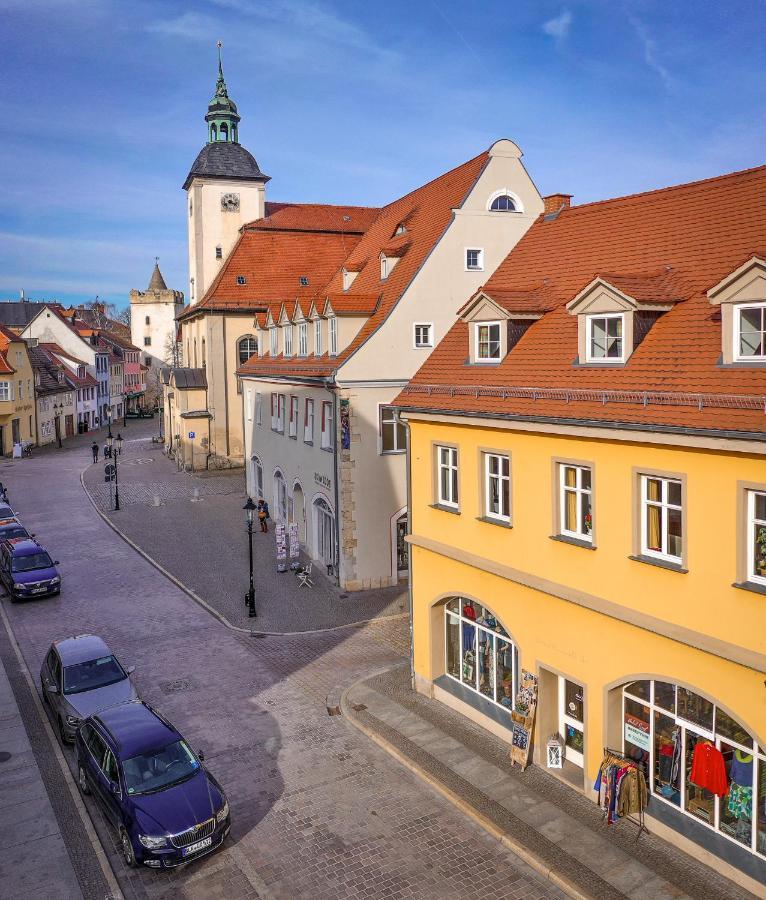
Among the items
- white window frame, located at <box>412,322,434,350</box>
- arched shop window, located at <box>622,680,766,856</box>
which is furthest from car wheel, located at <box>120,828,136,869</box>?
white window frame, located at <box>412,322,434,350</box>

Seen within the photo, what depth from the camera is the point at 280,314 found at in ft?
110

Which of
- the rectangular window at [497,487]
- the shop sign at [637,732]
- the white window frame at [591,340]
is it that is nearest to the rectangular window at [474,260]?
the rectangular window at [497,487]

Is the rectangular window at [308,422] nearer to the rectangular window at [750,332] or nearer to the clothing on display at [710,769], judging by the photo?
the rectangular window at [750,332]

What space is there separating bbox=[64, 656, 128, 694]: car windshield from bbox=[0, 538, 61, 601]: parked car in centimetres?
950

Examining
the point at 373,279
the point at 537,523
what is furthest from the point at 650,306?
the point at 373,279

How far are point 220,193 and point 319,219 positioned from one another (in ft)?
26.4

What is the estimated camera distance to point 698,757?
11.5 meters

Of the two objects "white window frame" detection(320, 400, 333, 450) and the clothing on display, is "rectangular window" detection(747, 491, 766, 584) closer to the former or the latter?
the clothing on display

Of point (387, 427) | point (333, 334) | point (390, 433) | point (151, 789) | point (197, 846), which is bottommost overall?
point (197, 846)

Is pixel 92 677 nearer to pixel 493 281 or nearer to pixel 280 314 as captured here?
pixel 493 281

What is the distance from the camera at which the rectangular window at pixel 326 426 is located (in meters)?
27.3

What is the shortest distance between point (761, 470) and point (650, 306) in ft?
12.3

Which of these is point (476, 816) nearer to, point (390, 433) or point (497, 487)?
point (497, 487)

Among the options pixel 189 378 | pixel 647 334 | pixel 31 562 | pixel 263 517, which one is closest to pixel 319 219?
pixel 189 378
